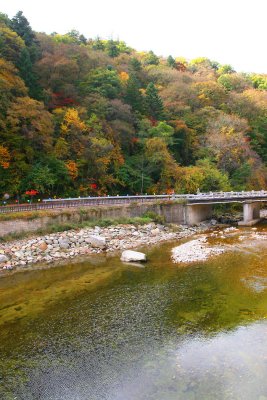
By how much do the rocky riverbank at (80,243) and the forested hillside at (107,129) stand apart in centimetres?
707

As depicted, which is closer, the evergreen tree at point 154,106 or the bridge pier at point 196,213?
the bridge pier at point 196,213

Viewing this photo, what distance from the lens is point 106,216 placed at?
113 ft

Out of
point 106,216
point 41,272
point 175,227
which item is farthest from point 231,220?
point 41,272

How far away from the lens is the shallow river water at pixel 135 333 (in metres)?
12.0

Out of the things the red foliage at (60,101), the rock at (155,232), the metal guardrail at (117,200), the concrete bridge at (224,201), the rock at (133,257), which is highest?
the red foliage at (60,101)

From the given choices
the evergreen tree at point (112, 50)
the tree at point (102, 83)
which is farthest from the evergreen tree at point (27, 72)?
the evergreen tree at point (112, 50)

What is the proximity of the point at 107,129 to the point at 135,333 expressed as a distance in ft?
100

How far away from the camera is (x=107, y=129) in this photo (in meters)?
42.8

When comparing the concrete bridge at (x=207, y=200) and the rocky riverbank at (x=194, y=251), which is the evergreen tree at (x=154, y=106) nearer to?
the concrete bridge at (x=207, y=200)

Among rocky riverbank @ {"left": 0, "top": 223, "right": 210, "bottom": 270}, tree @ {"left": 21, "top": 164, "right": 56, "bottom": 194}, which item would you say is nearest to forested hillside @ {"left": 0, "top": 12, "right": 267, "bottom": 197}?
tree @ {"left": 21, "top": 164, "right": 56, "bottom": 194}

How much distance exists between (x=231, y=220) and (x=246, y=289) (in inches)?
902

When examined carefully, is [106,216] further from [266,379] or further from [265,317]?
[266,379]

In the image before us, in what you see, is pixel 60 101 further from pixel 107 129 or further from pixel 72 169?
pixel 72 169

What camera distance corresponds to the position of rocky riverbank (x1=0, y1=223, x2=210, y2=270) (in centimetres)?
2606
